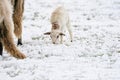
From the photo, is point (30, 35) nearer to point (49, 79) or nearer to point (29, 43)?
point (29, 43)

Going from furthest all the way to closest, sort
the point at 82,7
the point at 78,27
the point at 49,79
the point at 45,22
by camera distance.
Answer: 1. the point at 82,7
2. the point at 45,22
3. the point at 78,27
4. the point at 49,79

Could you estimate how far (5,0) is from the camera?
26.7 ft

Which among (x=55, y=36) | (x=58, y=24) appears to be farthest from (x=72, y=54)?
(x=58, y=24)

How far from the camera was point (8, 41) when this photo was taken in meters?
8.00

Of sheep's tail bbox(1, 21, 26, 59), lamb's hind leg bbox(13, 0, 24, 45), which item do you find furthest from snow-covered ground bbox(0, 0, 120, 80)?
lamb's hind leg bbox(13, 0, 24, 45)

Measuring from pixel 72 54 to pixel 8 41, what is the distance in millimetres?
2133

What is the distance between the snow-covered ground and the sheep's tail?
32cm

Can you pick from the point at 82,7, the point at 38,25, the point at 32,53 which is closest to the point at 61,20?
the point at 32,53

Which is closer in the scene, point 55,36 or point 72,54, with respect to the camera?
point 72,54

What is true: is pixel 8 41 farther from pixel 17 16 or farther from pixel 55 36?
pixel 55 36

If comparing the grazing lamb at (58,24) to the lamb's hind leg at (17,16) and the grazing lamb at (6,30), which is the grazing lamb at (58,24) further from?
the grazing lamb at (6,30)

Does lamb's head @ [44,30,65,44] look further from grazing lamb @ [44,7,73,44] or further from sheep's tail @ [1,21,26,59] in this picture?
sheep's tail @ [1,21,26,59]

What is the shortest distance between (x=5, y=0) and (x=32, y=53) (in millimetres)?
2009

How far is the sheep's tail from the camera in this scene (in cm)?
794
